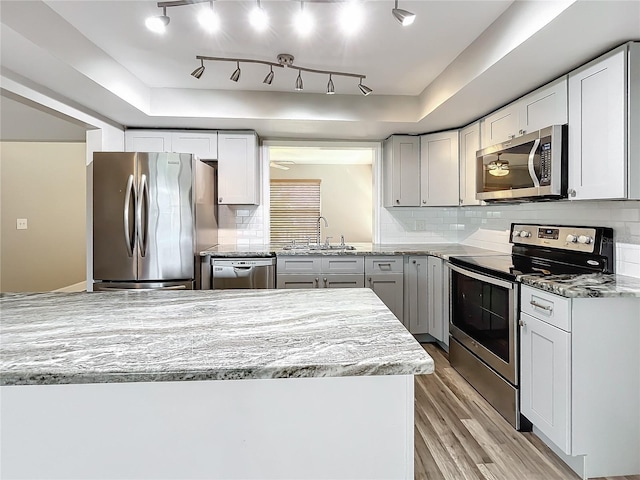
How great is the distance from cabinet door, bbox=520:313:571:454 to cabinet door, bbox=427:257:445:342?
1292mm

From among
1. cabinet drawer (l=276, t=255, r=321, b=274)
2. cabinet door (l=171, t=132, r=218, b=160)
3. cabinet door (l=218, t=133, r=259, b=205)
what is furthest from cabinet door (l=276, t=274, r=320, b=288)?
cabinet door (l=171, t=132, r=218, b=160)

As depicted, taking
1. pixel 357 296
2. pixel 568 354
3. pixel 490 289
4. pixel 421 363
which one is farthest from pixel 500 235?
pixel 421 363

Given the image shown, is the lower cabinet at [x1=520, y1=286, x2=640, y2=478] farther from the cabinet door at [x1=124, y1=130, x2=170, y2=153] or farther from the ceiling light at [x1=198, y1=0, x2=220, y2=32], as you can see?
the cabinet door at [x1=124, y1=130, x2=170, y2=153]

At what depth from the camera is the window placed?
6832 mm

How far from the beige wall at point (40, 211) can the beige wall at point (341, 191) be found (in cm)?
306

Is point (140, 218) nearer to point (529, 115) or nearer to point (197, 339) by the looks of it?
point (197, 339)

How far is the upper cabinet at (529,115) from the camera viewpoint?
229 cm

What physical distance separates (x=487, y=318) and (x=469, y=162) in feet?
5.01

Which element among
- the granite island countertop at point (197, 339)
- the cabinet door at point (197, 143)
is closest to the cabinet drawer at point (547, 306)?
the granite island countertop at point (197, 339)

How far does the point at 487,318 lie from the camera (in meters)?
2.55

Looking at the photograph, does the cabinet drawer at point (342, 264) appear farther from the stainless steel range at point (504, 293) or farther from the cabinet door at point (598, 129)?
Answer: the cabinet door at point (598, 129)

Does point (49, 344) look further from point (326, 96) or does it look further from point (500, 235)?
point (500, 235)

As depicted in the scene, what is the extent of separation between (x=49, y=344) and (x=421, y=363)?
99cm

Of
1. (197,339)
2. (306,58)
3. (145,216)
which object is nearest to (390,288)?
(306,58)
